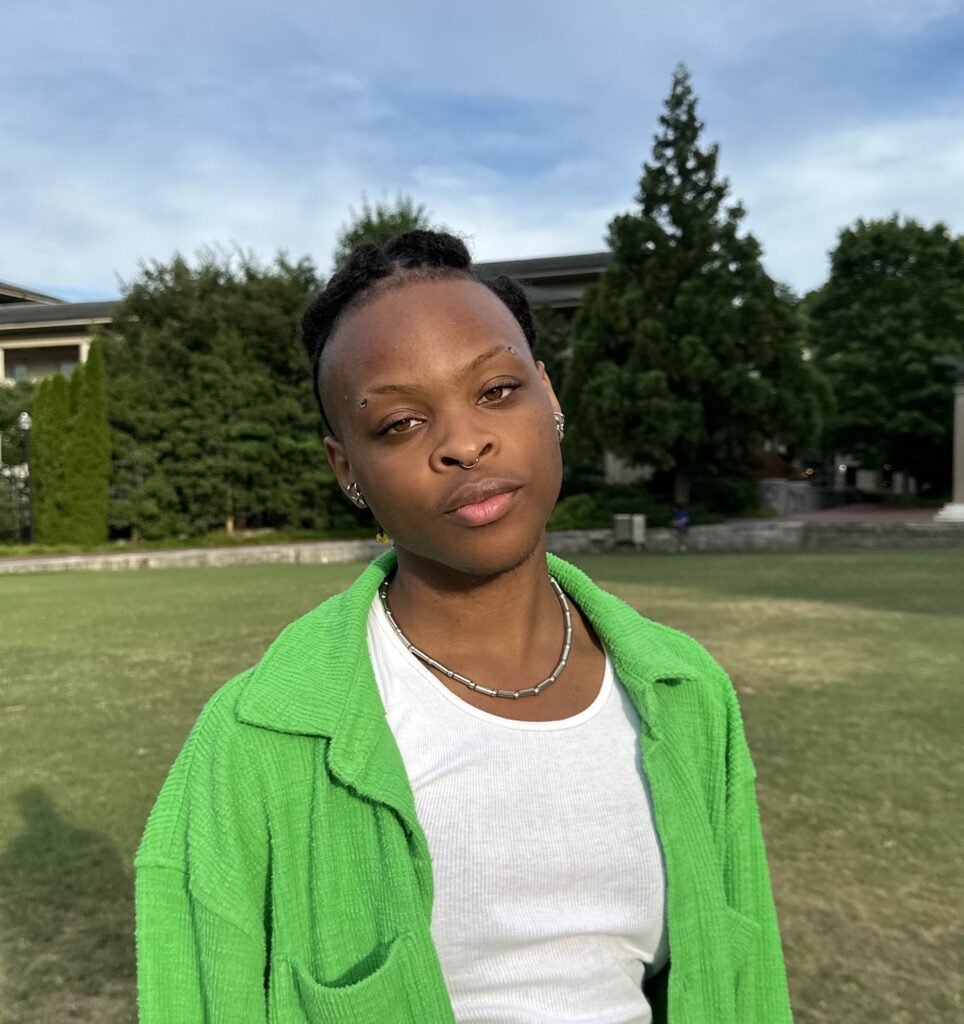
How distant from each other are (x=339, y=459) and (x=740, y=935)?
3.06ft

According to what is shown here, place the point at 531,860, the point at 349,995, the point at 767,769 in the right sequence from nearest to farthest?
the point at 349,995
the point at 531,860
the point at 767,769

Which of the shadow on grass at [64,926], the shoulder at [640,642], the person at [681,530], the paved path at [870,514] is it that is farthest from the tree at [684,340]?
the shoulder at [640,642]

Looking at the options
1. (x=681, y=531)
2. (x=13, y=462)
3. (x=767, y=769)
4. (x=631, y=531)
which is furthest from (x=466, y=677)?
(x=13, y=462)

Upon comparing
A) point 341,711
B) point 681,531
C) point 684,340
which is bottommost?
point 681,531

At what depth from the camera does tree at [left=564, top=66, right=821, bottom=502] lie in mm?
22562

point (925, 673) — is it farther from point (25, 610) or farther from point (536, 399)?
point (25, 610)

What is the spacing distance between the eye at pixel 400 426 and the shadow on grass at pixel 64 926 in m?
2.42

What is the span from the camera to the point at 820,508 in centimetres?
3650

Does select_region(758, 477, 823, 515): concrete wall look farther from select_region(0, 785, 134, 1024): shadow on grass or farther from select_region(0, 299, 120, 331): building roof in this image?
select_region(0, 785, 134, 1024): shadow on grass

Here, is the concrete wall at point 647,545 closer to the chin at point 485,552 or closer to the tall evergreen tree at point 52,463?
the tall evergreen tree at point 52,463

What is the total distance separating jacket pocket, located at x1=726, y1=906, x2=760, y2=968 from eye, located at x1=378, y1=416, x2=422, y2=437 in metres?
0.83

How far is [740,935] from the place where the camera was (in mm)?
1334

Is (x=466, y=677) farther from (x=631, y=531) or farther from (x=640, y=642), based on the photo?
(x=631, y=531)

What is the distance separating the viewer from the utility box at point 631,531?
70.5ft
